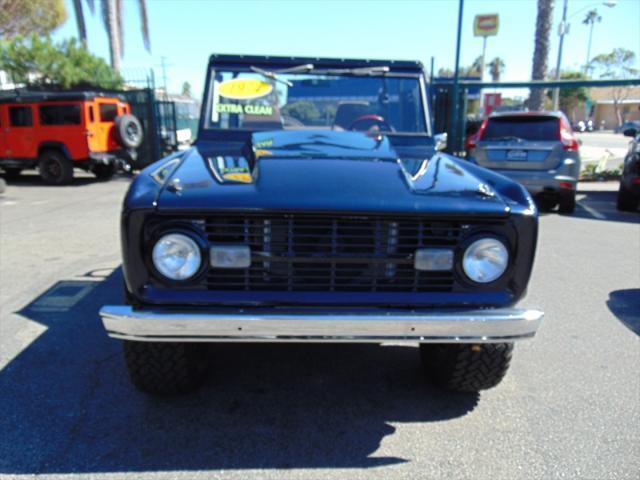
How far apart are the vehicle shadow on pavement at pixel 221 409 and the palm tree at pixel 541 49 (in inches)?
520

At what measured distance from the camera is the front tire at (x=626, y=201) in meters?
8.73

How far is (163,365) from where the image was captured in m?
2.60

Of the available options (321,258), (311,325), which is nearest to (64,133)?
(321,258)

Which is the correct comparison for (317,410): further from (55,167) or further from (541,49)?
(541,49)

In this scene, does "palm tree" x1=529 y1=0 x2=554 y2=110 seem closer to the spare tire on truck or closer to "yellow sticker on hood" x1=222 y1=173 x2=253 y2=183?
the spare tire on truck

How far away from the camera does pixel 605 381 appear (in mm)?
3049

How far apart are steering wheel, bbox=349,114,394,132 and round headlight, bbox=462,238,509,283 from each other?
1848mm

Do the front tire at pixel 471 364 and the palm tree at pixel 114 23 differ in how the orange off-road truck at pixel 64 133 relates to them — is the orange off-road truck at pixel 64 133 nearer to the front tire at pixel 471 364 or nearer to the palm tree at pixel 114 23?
the palm tree at pixel 114 23

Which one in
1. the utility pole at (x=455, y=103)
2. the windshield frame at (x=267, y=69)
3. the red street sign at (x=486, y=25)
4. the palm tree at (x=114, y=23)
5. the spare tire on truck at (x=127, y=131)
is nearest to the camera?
the windshield frame at (x=267, y=69)

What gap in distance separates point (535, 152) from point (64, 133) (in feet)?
33.5

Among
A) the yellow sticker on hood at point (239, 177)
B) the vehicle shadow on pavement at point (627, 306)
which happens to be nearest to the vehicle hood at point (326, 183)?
the yellow sticker on hood at point (239, 177)

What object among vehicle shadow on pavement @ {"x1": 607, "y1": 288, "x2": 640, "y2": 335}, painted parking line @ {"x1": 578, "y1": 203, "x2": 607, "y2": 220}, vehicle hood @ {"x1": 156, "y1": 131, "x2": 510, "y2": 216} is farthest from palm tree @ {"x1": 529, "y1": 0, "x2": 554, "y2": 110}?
vehicle hood @ {"x1": 156, "y1": 131, "x2": 510, "y2": 216}

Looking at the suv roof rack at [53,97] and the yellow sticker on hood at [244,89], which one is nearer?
the yellow sticker on hood at [244,89]

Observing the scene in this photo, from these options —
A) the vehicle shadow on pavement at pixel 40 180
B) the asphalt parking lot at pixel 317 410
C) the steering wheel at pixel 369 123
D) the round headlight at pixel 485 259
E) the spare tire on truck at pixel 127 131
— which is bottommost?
the vehicle shadow on pavement at pixel 40 180
